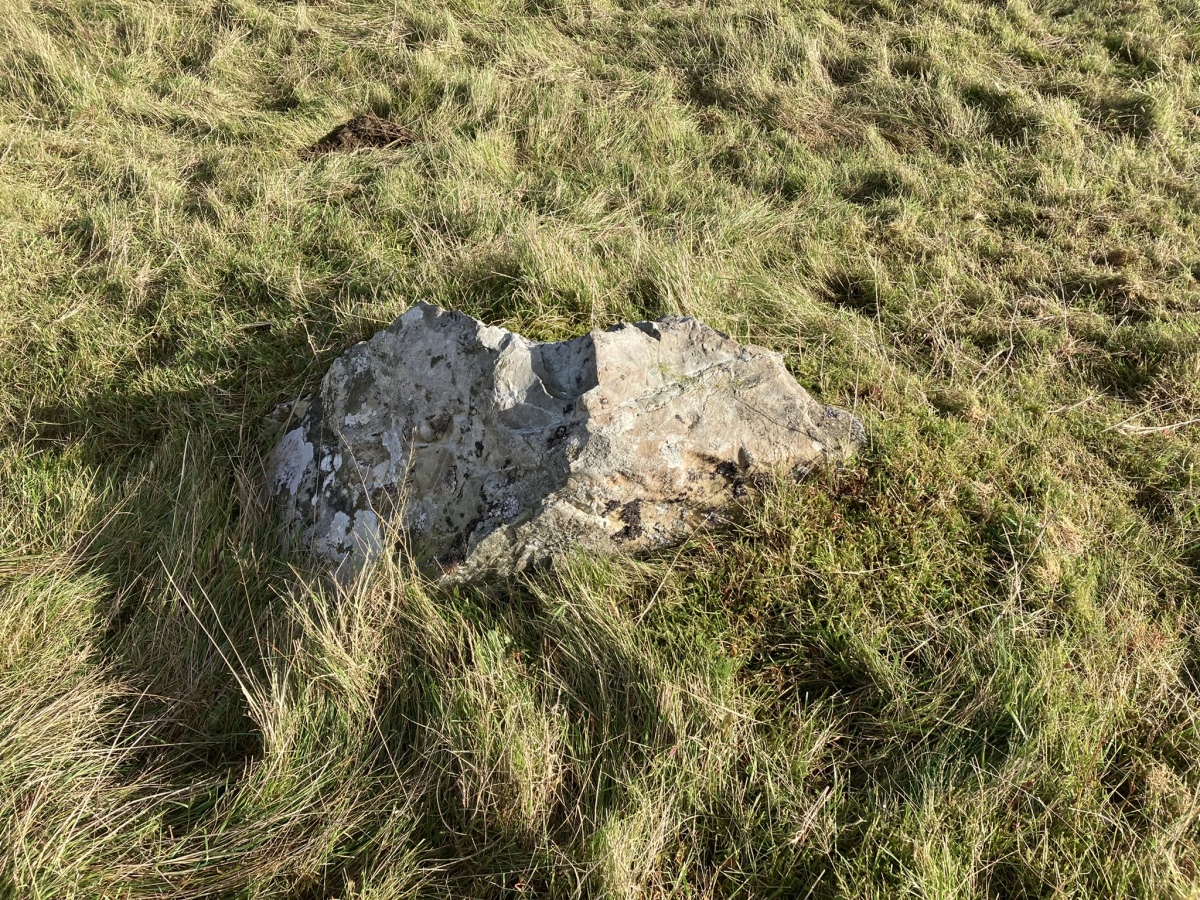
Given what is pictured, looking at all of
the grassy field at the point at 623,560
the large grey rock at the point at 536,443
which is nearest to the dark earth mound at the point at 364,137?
the grassy field at the point at 623,560

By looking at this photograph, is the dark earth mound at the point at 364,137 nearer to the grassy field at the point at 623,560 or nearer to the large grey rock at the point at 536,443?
the grassy field at the point at 623,560

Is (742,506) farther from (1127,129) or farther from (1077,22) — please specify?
(1077,22)

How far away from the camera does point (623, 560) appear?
2.46 m

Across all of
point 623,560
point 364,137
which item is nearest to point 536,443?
point 623,560

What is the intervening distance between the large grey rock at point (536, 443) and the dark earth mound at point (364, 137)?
2.32 meters

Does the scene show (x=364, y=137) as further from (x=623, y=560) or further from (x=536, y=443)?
(x=623, y=560)

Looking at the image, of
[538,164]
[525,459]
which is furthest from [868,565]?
[538,164]

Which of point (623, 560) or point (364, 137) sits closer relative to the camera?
point (623, 560)

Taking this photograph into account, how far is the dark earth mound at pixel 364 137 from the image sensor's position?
4.57m

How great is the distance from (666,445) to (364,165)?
2.95 metres

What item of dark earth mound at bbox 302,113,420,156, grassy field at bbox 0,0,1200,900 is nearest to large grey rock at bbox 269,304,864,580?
grassy field at bbox 0,0,1200,900

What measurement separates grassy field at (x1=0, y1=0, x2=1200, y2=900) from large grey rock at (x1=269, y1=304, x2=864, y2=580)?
14 centimetres

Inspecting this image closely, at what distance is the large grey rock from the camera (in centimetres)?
244

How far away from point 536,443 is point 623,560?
1.55ft
